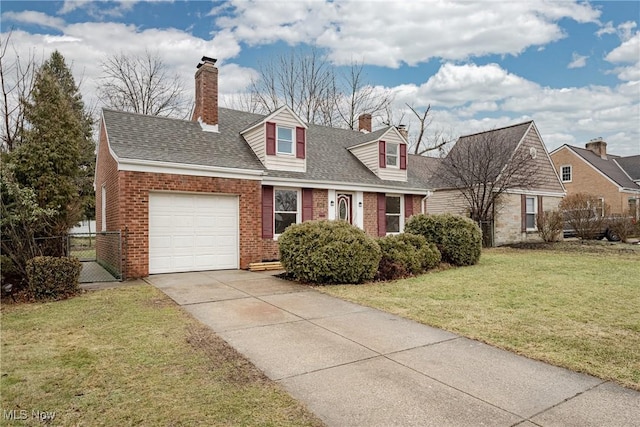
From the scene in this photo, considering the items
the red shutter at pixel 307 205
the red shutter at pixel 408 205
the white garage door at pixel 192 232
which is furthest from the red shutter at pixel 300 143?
the red shutter at pixel 408 205

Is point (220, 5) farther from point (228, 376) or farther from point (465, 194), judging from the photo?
point (465, 194)

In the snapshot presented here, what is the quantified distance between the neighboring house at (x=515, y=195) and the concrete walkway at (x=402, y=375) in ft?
52.7

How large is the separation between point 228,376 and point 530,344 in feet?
12.0

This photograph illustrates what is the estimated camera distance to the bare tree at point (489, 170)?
1864 centimetres

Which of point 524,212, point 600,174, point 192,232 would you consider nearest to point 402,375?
point 192,232

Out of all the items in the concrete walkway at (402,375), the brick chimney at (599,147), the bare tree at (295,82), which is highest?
the bare tree at (295,82)

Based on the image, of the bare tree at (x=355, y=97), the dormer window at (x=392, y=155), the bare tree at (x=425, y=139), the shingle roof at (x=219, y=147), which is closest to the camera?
the shingle roof at (x=219, y=147)

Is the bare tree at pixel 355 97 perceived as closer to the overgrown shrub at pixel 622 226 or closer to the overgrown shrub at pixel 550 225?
the overgrown shrub at pixel 550 225

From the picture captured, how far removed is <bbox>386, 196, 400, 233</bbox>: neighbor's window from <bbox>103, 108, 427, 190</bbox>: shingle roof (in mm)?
704

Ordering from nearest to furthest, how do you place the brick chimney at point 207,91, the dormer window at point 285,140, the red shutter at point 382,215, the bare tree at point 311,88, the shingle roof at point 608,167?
the brick chimney at point 207,91
the dormer window at point 285,140
the red shutter at point 382,215
the bare tree at point 311,88
the shingle roof at point 608,167

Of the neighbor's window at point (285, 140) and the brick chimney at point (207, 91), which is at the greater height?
the brick chimney at point (207, 91)

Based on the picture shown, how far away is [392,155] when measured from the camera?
16859 millimetres

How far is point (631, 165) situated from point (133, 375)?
42.9 meters

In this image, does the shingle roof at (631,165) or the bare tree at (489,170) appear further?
the shingle roof at (631,165)
